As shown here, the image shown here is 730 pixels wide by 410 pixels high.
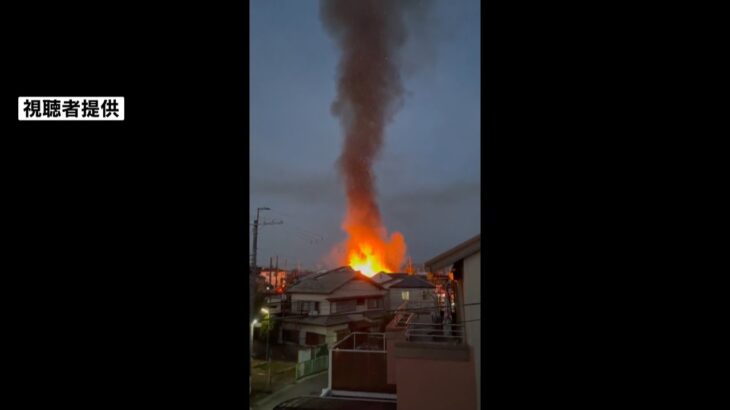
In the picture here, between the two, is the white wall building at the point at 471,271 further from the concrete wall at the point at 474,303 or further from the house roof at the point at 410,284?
the house roof at the point at 410,284

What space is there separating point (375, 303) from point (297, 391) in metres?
8.52

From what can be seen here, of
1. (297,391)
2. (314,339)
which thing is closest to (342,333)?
(314,339)

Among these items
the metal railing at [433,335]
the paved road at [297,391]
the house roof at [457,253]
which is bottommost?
the paved road at [297,391]

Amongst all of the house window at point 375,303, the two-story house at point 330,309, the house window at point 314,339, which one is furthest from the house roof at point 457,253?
the house window at point 375,303

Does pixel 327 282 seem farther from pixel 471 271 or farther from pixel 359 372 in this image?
pixel 471 271

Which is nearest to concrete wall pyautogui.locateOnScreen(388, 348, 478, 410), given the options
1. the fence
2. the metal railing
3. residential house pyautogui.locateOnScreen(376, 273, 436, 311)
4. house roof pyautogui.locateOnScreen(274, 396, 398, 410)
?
the metal railing

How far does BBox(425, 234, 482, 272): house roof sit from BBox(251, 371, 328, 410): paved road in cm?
723

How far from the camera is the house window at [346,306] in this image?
651 inches

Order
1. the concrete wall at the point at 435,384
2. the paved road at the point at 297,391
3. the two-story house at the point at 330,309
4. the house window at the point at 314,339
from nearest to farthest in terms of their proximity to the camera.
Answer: the concrete wall at the point at 435,384 → the paved road at the point at 297,391 → the house window at the point at 314,339 → the two-story house at the point at 330,309

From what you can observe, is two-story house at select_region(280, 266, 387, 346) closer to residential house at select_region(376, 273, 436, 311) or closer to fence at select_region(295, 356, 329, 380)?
residential house at select_region(376, 273, 436, 311)
